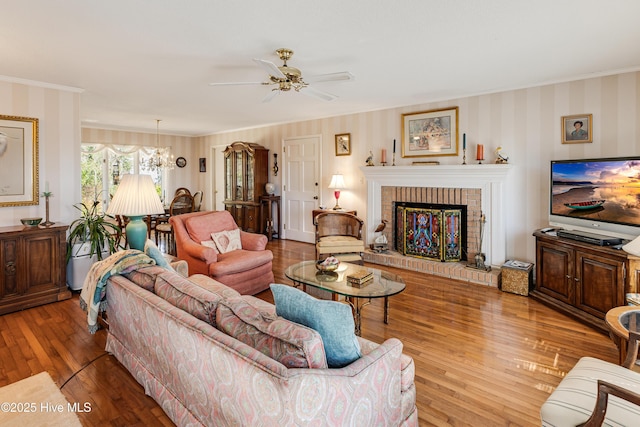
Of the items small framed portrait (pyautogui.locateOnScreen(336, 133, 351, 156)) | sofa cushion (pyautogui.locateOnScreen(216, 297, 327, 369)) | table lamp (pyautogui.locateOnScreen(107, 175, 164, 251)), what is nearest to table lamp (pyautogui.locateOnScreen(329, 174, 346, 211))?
small framed portrait (pyautogui.locateOnScreen(336, 133, 351, 156))

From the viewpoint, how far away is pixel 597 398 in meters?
1.25

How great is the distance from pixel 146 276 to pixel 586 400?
2.38 m

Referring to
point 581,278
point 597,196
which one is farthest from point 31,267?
point 597,196

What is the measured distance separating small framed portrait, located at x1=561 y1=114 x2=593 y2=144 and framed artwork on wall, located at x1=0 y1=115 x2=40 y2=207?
5868 millimetres

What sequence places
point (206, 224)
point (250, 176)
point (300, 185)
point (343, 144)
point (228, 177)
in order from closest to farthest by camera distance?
1. point (206, 224)
2. point (343, 144)
3. point (300, 185)
4. point (250, 176)
5. point (228, 177)

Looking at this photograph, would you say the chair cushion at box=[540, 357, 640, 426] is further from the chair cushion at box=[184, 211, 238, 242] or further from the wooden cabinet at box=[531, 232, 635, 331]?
the chair cushion at box=[184, 211, 238, 242]

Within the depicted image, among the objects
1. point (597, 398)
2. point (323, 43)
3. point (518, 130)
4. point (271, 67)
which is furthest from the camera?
point (518, 130)

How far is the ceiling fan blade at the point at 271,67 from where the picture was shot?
242 centimetres

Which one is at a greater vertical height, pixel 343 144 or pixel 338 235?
pixel 343 144

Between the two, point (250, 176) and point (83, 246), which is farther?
point (250, 176)

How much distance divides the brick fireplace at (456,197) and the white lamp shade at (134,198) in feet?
10.6

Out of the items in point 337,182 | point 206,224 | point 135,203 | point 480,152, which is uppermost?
point 480,152

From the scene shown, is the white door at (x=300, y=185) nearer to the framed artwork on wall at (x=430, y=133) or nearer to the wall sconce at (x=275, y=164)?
the wall sconce at (x=275, y=164)

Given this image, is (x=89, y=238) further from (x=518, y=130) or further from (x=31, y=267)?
(x=518, y=130)
